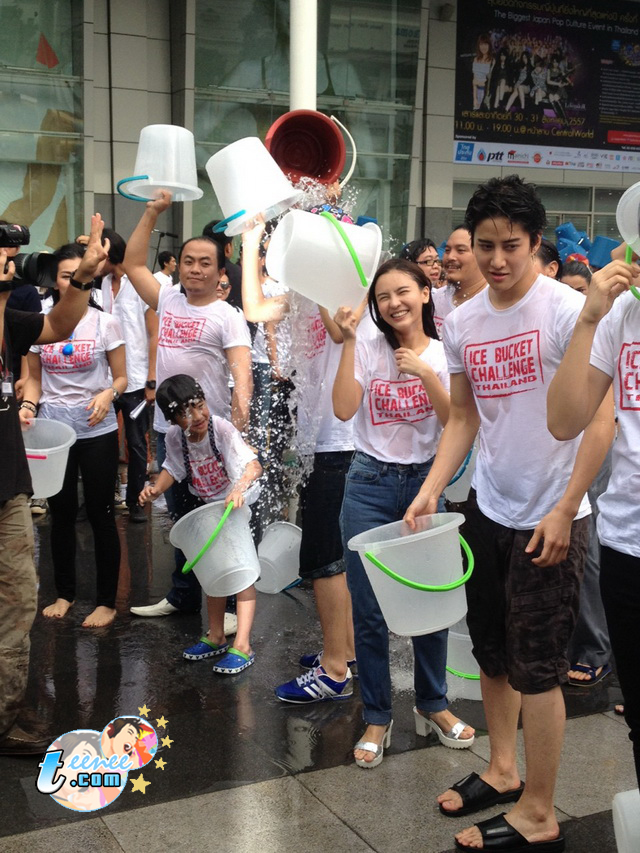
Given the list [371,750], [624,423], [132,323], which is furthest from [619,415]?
[132,323]

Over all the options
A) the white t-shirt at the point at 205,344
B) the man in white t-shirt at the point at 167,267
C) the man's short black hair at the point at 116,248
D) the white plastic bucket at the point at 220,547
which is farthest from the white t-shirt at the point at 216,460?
the man in white t-shirt at the point at 167,267

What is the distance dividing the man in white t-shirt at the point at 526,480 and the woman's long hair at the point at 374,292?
605 mm

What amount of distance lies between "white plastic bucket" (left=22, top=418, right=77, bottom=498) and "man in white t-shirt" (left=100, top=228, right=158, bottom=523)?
216cm

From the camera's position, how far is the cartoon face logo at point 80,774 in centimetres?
352

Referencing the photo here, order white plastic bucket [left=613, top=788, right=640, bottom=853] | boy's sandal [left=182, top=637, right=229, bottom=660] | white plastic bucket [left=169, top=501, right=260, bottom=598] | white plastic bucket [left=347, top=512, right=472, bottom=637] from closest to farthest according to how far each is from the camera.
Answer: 1. white plastic bucket [left=613, top=788, right=640, bottom=853]
2. white plastic bucket [left=347, top=512, right=472, bottom=637]
3. white plastic bucket [left=169, top=501, right=260, bottom=598]
4. boy's sandal [left=182, top=637, right=229, bottom=660]

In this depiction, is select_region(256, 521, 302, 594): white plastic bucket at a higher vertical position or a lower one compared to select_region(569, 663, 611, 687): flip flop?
higher

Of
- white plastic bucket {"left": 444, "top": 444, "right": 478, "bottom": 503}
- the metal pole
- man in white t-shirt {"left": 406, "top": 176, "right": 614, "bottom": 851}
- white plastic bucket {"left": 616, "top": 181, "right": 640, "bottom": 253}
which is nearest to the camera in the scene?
white plastic bucket {"left": 616, "top": 181, "right": 640, "bottom": 253}

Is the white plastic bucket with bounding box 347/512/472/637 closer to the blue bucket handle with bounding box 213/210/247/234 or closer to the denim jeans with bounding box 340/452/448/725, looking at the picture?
the denim jeans with bounding box 340/452/448/725

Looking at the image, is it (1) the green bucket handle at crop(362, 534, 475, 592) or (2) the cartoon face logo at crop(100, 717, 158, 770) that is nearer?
(1) the green bucket handle at crop(362, 534, 475, 592)

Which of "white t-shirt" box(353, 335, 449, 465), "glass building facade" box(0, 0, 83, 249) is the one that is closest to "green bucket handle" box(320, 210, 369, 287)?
"white t-shirt" box(353, 335, 449, 465)

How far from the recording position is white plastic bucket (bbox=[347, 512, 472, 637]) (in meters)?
3.29

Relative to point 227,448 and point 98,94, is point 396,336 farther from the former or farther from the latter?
point 98,94

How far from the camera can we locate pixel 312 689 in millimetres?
4422

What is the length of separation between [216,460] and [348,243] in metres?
1.50
